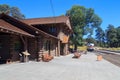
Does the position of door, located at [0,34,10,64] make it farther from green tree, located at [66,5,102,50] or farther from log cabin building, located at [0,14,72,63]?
green tree, located at [66,5,102,50]

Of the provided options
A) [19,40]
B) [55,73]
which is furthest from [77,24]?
[55,73]

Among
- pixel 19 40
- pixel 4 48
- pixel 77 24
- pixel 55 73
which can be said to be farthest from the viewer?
pixel 77 24

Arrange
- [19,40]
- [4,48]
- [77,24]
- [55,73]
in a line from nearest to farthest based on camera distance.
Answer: [55,73]
[4,48]
[19,40]
[77,24]

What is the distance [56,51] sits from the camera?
35.2 metres

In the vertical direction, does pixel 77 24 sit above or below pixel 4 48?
above

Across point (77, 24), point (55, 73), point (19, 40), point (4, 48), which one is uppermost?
point (77, 24)

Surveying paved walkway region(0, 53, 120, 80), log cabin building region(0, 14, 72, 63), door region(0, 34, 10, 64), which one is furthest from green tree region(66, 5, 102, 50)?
paved walkway region(0, 53, 120, 80)

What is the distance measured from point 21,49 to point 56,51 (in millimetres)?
11750

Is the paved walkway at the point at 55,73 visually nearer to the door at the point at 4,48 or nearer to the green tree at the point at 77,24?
the door at the point at 4,48

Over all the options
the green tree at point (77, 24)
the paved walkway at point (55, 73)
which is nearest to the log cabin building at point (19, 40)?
the paved walkway at point (55, 73)

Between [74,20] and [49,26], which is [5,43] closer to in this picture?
[49,26]

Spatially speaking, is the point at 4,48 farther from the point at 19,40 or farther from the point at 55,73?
the point at 55,73

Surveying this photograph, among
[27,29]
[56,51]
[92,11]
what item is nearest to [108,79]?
[27,29]

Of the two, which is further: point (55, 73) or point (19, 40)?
point (19, 40)
